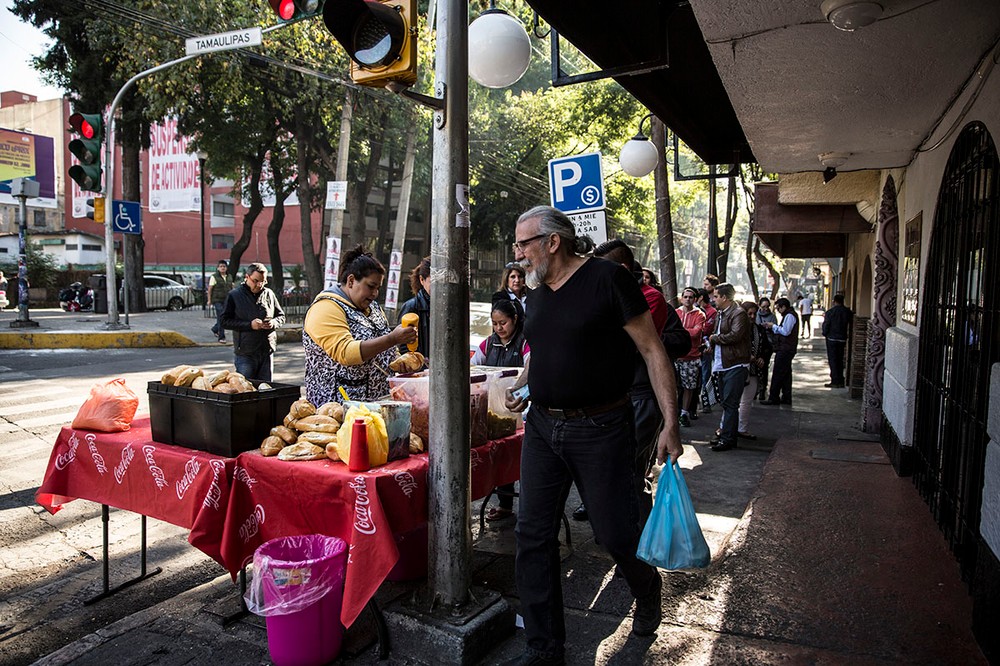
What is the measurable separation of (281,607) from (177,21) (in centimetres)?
1700

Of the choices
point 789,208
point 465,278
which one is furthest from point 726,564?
point 789,208

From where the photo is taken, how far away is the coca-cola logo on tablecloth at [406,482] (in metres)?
3.13

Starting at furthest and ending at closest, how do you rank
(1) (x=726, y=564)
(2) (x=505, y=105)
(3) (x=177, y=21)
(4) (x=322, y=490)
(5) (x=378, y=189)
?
(5) (x=378, y=189), (2) (x=505, y=105), (3) (x=177, y=21), (1) (x=726, y=564), (4) (x=322, y=490)

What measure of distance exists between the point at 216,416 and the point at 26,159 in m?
Result: 43.0

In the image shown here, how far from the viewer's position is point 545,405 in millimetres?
3131

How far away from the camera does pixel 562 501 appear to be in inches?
124

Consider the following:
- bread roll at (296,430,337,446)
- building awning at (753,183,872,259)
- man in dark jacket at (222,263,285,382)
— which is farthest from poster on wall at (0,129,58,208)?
bread roll at (296,430,337,446)

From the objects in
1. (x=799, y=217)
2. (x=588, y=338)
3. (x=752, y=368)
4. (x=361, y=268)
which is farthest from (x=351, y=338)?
(x=799, y=217)

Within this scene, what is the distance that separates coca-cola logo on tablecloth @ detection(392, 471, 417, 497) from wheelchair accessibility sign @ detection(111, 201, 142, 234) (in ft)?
50.2

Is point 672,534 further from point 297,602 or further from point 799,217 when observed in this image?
point 799,217

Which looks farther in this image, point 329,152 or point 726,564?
point 329,152

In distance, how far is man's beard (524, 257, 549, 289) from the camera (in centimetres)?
317

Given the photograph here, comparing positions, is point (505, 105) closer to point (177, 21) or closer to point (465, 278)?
point (177, 21)

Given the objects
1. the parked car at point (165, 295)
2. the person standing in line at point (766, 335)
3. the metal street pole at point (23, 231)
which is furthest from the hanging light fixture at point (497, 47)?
the parked car at point (165, 295)
